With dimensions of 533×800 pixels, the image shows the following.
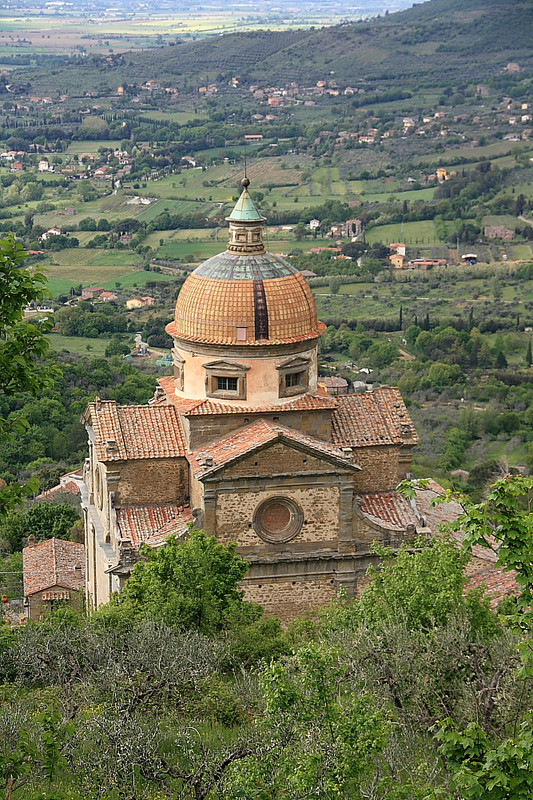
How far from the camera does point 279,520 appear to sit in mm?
36094

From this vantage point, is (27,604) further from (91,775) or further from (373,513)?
(91,775)

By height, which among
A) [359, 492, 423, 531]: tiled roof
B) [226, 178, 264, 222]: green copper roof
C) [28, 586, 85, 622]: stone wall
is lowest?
[28, 586, 85, 622]: stone wall

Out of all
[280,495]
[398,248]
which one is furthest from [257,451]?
[398,248]

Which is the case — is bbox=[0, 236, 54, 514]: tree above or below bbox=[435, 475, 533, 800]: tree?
above

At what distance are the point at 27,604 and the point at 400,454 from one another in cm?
1645

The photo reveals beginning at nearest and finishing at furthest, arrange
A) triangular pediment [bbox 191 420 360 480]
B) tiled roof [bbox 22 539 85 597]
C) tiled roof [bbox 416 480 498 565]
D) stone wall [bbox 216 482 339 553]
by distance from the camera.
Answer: triangular pediment [bbox 191 420 360 480]
stone wall [bbox 216 482 339 553]
tiled roof [bbox 416 480 498 565]
tiled roof [bbox 22 539 85 597]

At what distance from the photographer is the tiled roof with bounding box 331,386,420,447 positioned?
125 ft

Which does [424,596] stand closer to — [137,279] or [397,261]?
[137,279]

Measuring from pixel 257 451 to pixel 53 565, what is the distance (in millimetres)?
16802

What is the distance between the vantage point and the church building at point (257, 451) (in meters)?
35.7

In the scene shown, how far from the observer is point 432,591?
29172 mm

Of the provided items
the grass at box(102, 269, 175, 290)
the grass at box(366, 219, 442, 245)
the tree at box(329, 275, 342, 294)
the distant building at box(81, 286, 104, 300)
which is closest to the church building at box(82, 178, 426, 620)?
the distant building at box(81, 286, 104, 300)

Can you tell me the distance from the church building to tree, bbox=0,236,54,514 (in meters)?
15.2

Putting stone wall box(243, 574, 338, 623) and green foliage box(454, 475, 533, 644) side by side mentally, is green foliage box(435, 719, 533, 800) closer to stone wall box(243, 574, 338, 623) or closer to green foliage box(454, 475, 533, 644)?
green foliage box(454, 475, 533, 644)
